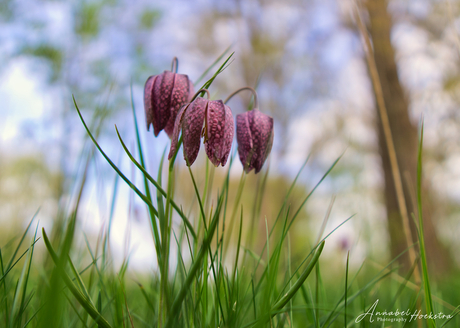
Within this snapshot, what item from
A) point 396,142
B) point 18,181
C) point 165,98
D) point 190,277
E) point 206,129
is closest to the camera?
point 190,277

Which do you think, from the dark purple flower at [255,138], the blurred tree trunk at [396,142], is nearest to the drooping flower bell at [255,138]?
the dark purple flower at [255,138]

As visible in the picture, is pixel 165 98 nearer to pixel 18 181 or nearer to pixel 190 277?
pixel 190 277

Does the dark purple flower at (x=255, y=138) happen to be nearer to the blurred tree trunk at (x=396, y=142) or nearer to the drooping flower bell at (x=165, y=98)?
the drooping flower bell at (x=165, y=98)

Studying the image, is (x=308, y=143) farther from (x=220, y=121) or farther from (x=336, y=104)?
(x=220, y=121)

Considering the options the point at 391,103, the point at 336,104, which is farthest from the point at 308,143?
the point at 391,103

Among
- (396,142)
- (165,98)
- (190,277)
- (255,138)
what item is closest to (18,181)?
(396,142)

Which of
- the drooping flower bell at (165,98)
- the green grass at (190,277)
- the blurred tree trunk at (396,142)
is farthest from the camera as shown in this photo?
the blurred tree trunk at (396,142)
